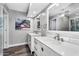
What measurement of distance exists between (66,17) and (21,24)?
921 mm

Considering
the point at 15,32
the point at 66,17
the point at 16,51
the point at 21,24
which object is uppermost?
the point at 66,17

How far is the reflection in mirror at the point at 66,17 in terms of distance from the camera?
112 cm

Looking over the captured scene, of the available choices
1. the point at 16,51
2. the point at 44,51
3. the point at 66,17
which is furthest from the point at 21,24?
the point at 66,17

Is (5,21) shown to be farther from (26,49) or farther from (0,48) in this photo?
(26,49)

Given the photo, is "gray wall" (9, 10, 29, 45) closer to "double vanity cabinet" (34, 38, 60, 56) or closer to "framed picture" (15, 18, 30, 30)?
"framed picture" (15, 18, 30, 30)

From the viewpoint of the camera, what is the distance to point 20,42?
152 centimetres

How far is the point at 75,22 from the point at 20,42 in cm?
119

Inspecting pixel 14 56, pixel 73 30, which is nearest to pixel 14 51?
pixel 14 56

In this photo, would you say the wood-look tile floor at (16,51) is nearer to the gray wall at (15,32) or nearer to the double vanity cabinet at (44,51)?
the gray wall at (15,32)

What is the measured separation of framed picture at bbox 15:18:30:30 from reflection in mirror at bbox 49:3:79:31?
0.60 metres

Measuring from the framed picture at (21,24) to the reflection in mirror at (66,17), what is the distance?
0.60 meters

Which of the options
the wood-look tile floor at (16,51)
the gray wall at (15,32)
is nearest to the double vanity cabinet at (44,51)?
the wood-look tile floor at (16,51)

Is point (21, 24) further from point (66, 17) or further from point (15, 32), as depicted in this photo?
point (66, 17)

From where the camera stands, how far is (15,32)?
1446mm
